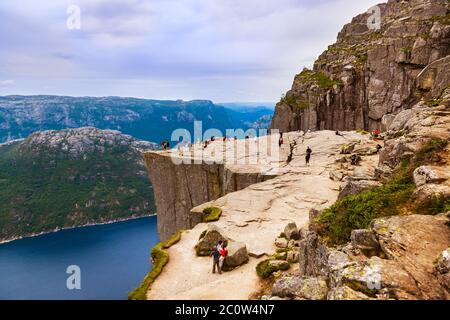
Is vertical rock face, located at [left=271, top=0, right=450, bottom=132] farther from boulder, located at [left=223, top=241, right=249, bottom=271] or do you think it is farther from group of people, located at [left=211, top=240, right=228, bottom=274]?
group of people, located at [left=211, top=240, right=228, bottom=274]

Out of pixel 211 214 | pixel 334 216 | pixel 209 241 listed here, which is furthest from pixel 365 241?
pixel 211 214

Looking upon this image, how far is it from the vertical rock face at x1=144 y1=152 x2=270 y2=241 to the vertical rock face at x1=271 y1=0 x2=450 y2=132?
38.8 m

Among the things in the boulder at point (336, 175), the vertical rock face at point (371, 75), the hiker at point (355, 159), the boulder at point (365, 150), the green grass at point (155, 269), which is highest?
the vertical rock face at point (371, 75)

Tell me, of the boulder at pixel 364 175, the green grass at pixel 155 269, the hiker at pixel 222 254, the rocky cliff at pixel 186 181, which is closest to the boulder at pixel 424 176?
the boulder at pixel 364 175

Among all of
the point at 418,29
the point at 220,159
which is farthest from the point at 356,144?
the point at 418,29

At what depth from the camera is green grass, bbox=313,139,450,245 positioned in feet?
56.5

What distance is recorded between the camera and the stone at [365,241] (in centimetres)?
1429

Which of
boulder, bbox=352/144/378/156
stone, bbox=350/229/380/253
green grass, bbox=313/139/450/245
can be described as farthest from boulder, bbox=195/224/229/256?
boulder, bbox=352/144/378/156

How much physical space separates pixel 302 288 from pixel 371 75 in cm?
9579

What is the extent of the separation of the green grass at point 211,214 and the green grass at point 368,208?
1411 centimetres

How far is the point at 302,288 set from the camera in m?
13.5

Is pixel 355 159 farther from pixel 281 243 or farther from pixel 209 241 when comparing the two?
pixel 209 241

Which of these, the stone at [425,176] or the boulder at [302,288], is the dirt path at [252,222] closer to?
the boulder at [302,288]

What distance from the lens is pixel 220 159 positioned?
5162 cm
